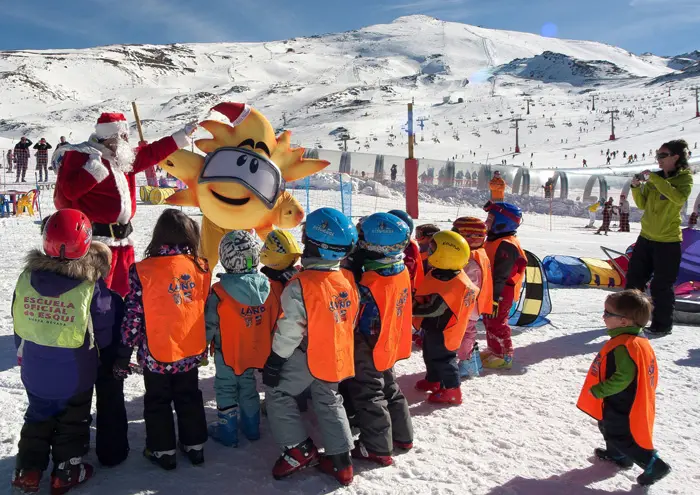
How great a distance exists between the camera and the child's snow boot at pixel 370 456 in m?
3.01

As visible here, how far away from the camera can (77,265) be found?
2584mm

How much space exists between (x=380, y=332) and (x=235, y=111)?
248 cm

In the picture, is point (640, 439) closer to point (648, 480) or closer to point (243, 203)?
point (648, 480)

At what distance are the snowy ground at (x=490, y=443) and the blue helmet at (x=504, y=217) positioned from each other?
46.4 inches

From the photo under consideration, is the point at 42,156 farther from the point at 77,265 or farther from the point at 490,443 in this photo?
the point at 490,443

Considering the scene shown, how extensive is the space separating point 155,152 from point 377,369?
2.46 metres

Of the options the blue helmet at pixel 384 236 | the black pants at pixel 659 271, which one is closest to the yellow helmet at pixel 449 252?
the blue helmet at pixel 384 236

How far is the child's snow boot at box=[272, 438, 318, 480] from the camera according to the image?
2826 millimetres

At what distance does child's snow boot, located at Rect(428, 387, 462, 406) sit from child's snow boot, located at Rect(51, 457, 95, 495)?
225cm

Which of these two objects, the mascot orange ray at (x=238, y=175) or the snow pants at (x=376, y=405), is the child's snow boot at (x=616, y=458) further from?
the mascot orange ray at (x=238, y=175)

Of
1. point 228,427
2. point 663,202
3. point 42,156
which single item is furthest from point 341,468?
point 42,156

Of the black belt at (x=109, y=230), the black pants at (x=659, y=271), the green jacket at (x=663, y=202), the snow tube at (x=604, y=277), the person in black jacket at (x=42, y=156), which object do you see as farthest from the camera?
the person in black jacket at (x=42, y=156)

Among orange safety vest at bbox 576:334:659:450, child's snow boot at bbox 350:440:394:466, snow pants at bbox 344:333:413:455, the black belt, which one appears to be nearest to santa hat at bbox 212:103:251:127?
the black belt

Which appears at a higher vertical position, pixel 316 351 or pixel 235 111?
pixel 235 111
